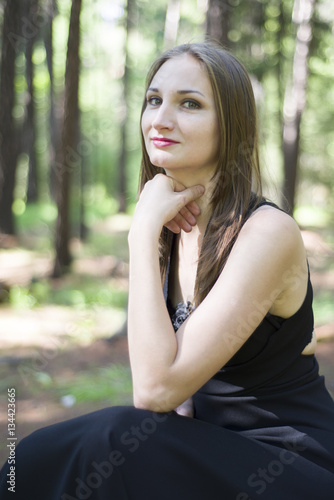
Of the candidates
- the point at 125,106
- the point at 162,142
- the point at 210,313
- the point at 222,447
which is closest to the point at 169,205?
the point at 162,142

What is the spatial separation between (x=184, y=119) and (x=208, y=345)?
791 millimetres

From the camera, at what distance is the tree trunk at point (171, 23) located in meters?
17.9

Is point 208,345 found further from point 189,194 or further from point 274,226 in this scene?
point 189,194

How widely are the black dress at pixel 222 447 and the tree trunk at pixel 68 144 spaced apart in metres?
6.33

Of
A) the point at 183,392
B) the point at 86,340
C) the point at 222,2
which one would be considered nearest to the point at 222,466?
the point at 183,392

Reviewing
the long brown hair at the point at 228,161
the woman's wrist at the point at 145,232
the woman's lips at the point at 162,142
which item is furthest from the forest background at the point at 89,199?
the woman's wrist at the point at 145,232

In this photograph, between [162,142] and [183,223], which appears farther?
[183,223]

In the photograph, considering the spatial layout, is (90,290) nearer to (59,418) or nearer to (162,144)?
(59,418)

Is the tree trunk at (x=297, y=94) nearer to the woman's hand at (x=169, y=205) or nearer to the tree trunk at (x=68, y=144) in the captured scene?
the tree trunk at (x=68, y=144)

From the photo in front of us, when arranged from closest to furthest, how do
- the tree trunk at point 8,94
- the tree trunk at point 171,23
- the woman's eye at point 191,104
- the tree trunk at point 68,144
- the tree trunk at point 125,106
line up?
1. the woman's eye at point 191,104
2. the tree trunk at point 68,144
3. the tree trunk at point 8,94
4. the tree trunk at point 125,106
5. the tree trunk at point 171,23

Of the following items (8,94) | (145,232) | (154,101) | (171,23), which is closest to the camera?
(145,232)

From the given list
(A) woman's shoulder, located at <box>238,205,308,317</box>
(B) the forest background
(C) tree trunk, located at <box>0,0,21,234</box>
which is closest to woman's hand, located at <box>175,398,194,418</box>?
(A) woman's shoulder, located at <box>238,205,308,317</box>

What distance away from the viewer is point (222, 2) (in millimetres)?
5902

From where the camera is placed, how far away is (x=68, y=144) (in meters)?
7.98
